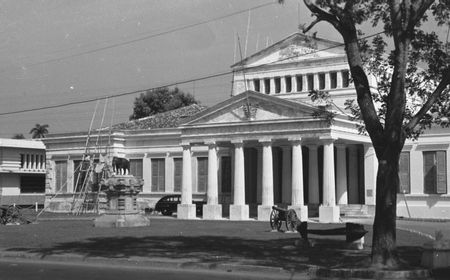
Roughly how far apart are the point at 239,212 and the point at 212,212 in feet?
6.80

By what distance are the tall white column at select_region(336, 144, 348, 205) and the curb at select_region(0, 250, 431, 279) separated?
28462 millimetres

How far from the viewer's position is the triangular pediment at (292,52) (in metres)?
47.7

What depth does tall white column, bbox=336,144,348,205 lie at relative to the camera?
143 feet

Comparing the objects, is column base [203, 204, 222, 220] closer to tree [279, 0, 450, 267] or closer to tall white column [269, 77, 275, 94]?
tall white column [269, 77, 275, 94]

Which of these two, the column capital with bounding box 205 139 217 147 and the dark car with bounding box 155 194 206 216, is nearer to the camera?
the column capital with bounding box 205 139 217 147

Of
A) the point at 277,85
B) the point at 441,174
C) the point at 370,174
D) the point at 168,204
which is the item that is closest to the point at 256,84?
the point at 277,85

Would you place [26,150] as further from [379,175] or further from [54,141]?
[379,175]

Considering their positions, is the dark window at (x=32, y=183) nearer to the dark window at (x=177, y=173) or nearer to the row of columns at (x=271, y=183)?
the dark window at (x=177, y=173)

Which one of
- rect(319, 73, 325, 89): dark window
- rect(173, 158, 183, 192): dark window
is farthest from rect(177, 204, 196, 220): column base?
rect(319, 73, 325, 89): dark window

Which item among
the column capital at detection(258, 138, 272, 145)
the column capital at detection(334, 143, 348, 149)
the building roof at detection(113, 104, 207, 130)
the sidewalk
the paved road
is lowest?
the paved road

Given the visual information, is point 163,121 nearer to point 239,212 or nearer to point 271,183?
point 239,212

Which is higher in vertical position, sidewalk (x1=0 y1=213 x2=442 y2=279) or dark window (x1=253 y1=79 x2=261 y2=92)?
dark window (x1=253 y1=79 x2=261 y2=92)

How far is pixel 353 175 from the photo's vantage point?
4509 centimetres

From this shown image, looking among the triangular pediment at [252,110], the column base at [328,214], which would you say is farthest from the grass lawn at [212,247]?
the triangular pediment at [252,110]
